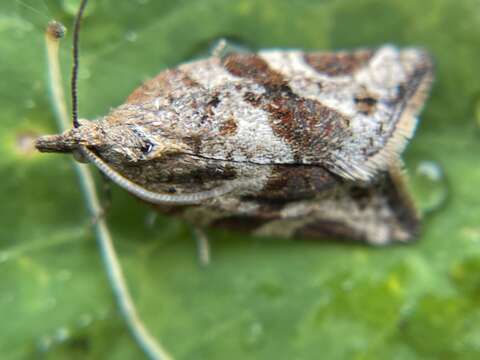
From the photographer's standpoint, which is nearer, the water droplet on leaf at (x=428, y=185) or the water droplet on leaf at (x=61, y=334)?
the water droplet on leaf at (x=61, y=334)

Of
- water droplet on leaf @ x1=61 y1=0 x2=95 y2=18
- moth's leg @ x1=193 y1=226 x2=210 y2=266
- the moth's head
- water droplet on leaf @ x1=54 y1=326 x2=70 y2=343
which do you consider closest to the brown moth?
the moth's head

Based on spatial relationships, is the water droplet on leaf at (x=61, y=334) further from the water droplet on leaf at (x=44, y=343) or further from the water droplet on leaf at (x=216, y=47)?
the water droplet on leaf at (x=216, y=47)

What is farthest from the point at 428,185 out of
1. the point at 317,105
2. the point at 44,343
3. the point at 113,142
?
the point at 44,343

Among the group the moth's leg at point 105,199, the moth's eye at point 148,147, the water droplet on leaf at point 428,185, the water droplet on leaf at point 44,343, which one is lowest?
the water droplet on leaf at point 44,343

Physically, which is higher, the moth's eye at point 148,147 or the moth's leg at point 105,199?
the moth's eye at point 148,147

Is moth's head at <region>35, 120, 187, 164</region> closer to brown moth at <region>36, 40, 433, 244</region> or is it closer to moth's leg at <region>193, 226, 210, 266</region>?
→ brown moth at <region>36, 40, 433, 244</region>

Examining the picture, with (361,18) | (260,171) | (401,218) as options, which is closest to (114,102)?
(260,171)

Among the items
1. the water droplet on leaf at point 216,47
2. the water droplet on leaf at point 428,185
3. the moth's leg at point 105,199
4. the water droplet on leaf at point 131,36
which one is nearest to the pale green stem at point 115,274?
the moth's leg at point 105,199
